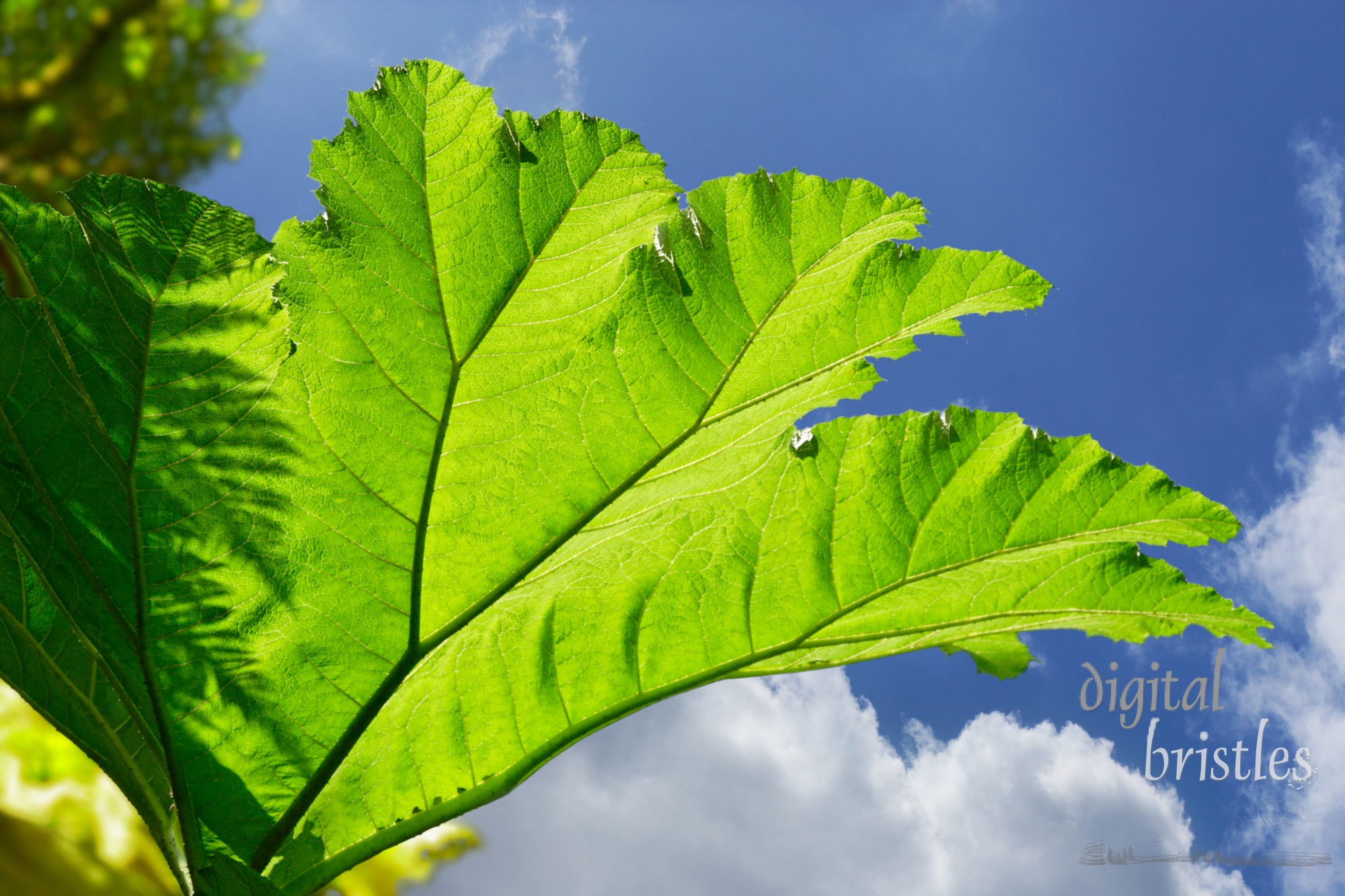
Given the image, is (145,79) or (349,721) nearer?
(349,721)

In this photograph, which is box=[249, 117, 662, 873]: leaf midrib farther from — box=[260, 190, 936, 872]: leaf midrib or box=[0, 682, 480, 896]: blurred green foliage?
box=[0, 682, 480, 896]: blurred green foliage

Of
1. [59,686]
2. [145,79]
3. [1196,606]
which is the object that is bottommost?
[59,686]

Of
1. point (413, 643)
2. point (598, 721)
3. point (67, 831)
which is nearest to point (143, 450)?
point (413, 643)

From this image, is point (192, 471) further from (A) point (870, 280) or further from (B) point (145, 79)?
(B) point (145, 79)

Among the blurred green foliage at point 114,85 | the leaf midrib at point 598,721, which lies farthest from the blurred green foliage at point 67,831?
the blurred green foliage at point 114,85

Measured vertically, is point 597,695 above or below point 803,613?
below

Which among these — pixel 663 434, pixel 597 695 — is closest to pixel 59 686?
pixel 597 695

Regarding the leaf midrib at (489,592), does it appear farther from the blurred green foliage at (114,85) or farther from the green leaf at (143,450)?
the blurred green foliage at (114,85)
